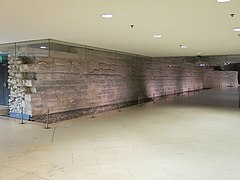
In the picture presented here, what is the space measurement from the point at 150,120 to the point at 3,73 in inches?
245

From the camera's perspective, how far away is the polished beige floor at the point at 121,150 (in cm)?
329

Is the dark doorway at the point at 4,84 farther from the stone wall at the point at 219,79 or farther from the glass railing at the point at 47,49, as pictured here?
the stone wall at the point at 219,79

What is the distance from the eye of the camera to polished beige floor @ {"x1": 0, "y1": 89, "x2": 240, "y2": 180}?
3289mm

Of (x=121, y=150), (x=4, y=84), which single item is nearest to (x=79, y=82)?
(x=4, y=84)

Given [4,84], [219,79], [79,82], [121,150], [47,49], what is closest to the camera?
[121,150]

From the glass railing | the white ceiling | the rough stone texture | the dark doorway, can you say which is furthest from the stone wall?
the white ceiling

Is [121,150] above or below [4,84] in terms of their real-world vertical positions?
below

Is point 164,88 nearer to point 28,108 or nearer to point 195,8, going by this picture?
point 28,108

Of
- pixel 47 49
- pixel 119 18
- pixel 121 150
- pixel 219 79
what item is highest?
pixel 119 18

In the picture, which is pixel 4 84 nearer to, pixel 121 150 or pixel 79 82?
pixel 79 82

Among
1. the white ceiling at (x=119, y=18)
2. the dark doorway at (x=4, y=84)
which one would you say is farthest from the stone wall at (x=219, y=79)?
the white ceiling at (x=119, y=18)

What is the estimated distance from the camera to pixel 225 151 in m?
4.24

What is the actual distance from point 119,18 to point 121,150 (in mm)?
2230

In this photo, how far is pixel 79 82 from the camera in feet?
25.8
